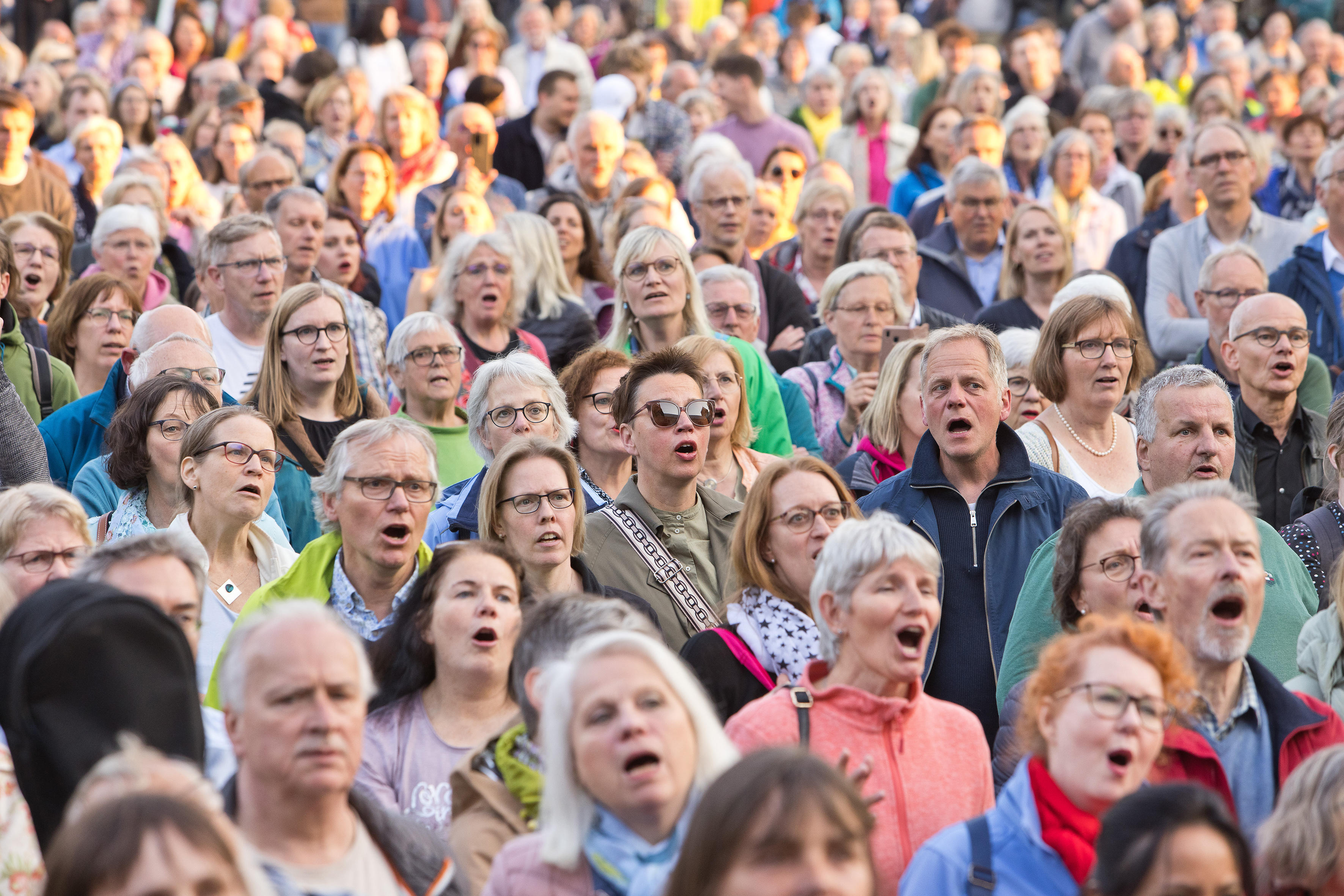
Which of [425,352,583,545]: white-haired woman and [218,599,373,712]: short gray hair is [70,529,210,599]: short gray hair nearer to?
[218,599,373,712]: short gray hair

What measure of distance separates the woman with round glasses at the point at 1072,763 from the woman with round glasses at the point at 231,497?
2.74 m

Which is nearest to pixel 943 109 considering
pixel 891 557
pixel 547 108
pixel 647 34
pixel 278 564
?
pixel 547 108

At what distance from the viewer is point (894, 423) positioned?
Result: 6660 millimetres

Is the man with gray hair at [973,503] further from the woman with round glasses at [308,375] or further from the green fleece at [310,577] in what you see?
the woman with round glasses at [308,375]

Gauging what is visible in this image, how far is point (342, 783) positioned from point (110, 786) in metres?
0.63

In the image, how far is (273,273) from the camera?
778 centimetres

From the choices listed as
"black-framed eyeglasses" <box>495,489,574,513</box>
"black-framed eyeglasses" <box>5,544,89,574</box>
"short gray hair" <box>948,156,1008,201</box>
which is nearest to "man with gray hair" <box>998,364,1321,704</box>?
"black-framed eyeglasses" <box>495,489,574,513</box>

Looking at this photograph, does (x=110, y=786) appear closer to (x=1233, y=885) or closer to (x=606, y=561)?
(x=1233, y=885)

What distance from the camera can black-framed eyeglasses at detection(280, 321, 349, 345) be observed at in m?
6.92

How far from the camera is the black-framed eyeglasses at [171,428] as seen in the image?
603 centimetres

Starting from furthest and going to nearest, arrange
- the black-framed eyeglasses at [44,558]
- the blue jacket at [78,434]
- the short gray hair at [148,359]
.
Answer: the blue jacket at [78,434] → the short gray hair at [148,359] → the black-framed eyeglasses at [44,558]

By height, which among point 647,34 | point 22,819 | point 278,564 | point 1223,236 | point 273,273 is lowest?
point 22,819

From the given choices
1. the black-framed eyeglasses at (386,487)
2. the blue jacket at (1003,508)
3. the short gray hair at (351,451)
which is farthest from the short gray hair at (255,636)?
the blue jacket at (1003,508)

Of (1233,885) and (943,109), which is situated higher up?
(943,109)
